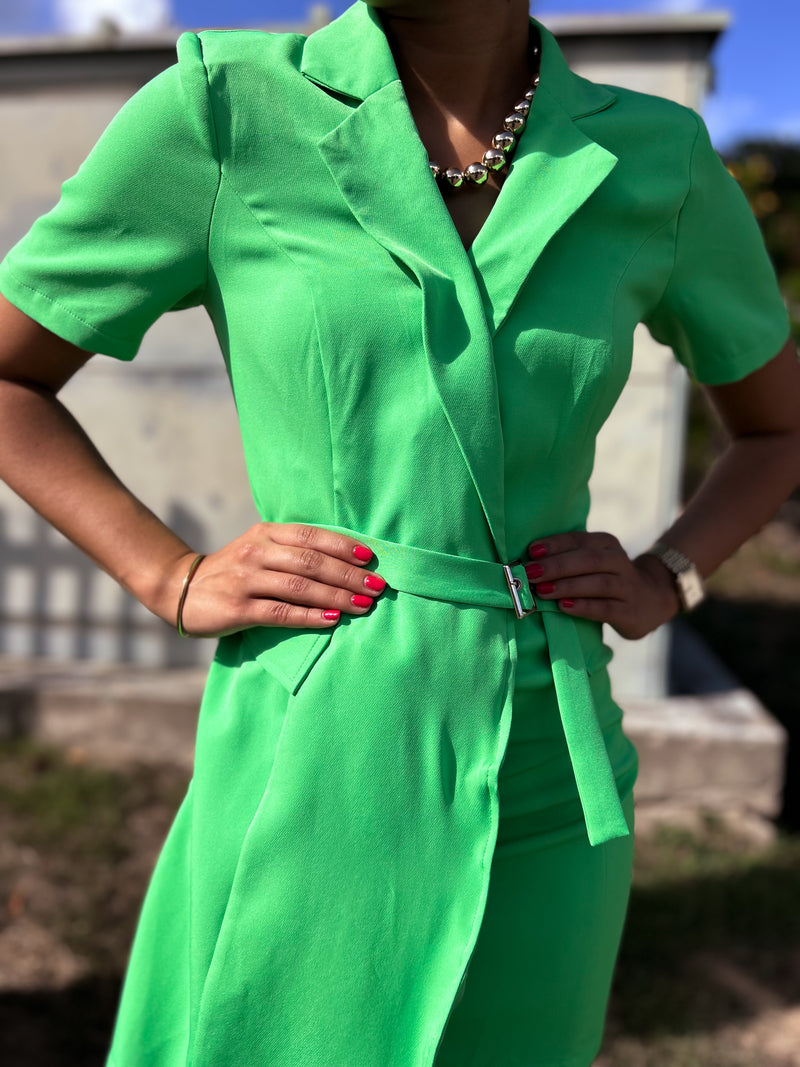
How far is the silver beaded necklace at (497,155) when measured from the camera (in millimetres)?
1278

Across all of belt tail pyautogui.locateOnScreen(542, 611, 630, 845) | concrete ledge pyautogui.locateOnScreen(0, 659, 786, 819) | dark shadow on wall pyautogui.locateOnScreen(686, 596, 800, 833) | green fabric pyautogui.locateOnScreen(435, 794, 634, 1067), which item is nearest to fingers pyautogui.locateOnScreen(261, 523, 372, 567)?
belt tail pyautogui.locateOnScreen(542, 611, 630, 845)

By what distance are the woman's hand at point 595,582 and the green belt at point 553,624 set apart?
1.0 inches

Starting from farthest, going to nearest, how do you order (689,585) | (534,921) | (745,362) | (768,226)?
(768,226)
(689,585)
(745,362)
(534,921)

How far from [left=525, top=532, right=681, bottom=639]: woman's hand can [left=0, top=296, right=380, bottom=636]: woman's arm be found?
10.0 inches

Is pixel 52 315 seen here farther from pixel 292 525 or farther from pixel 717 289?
pixel 717 289

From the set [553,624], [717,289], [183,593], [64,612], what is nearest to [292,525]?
[183,593]

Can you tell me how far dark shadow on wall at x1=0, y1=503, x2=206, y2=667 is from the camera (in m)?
4.43

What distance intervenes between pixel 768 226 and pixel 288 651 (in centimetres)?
1104

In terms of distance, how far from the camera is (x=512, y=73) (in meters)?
1.38

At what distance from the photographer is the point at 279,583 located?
1.24m

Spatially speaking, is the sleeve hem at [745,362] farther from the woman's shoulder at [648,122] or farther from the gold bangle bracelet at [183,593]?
the gold bangle bracelet at [183,593]

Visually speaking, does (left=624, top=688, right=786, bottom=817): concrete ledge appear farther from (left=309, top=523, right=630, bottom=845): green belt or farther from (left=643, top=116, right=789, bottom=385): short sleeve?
(left=309, top=523, right=630, bottom=845): green belt

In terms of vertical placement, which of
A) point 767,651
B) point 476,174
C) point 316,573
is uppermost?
point 476,174

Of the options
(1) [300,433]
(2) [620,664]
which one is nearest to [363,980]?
(1) [300,433]
